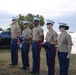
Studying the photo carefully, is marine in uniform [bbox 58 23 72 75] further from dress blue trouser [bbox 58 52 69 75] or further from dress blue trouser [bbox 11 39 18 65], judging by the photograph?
dress blue trouser [bbox 11 39 18 65]

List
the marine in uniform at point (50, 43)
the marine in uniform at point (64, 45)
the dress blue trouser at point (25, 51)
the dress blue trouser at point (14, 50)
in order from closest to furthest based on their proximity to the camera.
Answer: the marine in uniform at point (64, 45)
the marine in uniform at point (50, 43)
the dress blue trouser at point (25, 51)
the dress blue trouser at point (14, 50)

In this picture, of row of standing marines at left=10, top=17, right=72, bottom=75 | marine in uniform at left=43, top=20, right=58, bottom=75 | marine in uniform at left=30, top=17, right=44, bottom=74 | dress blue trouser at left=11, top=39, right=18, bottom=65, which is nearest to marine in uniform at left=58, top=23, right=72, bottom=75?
row of standing marines at left=10, top=17, right=72, bottom=75

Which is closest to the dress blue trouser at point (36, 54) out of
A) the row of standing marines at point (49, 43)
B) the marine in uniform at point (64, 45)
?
the row of standing marines at point (49, 43)

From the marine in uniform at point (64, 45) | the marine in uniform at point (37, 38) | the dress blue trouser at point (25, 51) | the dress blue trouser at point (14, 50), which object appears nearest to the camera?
the marine in uniform at point (64, 45)

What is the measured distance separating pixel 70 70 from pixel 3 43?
11838 mm

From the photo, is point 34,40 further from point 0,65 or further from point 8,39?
point 8,39

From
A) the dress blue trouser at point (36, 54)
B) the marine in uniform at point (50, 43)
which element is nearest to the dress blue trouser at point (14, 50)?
the dress blue trouser at point (36, 54)

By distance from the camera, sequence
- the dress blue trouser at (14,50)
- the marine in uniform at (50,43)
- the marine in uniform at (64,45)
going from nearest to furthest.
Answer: the marine in uniform at (64,45) < the marine in uniform at (50,43) < the dress blue trouser at (14,50)

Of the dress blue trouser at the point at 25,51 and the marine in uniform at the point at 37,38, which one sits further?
the dress blue trouser at the point at 25,51

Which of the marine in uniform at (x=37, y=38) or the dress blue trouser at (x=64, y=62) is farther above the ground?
the marine in uniform at (x=37, y=38)

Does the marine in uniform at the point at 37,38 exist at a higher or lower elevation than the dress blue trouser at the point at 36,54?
higher

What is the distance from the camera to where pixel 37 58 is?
923cm

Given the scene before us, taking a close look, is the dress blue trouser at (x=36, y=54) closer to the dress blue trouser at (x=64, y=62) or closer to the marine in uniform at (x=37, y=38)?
the marine in uniform at (x=37, y=38)

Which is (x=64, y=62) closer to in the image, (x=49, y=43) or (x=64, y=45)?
(x=64, y=45)
